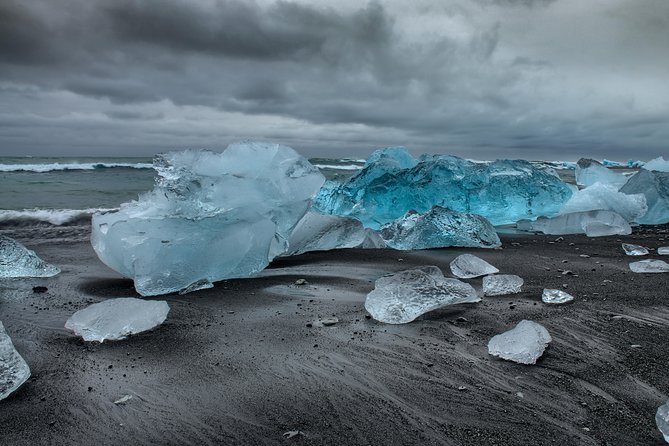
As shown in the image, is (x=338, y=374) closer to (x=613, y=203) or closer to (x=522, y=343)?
(x=522, y=343)

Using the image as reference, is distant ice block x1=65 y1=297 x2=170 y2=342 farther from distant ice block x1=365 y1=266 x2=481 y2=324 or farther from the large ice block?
the large ice block

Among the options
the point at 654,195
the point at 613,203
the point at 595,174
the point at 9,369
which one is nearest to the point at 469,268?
the point at 9,369

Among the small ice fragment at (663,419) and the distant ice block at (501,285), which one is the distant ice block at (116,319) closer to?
the distant ice block at (501,285)

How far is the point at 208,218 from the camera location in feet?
11.9

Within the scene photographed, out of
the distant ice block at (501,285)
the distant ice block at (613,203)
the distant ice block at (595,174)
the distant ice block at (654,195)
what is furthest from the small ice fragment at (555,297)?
the distant ice block at (595,174)

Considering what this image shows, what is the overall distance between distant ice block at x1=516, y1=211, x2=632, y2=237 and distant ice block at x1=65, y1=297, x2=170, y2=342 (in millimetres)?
5418

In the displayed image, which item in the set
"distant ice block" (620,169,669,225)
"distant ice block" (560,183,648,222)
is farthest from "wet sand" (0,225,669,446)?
"distant ice block" (620,169,669,225)

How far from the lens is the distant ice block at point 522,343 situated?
1.98 meters

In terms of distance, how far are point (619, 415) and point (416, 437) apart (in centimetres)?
73

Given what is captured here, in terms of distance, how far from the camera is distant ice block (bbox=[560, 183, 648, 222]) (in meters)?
6.96

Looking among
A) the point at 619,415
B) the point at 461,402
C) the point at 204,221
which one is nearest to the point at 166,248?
the point at 204,221

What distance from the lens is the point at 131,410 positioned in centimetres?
165

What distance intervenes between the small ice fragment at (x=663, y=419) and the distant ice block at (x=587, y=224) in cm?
485

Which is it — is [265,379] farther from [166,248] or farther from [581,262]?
[581,262]
